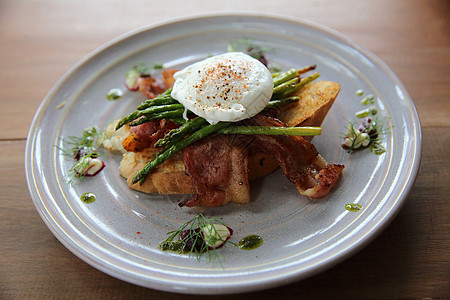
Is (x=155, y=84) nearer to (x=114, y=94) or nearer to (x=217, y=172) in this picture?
(x=114, y=94)

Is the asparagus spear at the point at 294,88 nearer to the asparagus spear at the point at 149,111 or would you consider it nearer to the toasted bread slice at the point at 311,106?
the toasted bread slice at the point at 311,106

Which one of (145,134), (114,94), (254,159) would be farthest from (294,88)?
(114,94)

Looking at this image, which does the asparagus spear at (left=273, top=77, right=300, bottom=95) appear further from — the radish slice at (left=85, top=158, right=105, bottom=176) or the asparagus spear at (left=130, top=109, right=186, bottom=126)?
the radish slice at (left=85, top=158, right=105, bottom=176)

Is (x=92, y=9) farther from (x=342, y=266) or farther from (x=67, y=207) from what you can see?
(x=342, y=266)

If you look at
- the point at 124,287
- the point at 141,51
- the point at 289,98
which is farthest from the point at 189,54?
the point at 124,287

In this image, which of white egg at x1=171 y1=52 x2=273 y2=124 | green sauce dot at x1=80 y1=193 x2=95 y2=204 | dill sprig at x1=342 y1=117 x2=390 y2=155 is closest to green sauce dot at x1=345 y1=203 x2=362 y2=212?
dill sprig at x1=342 y1=117 x2=390 y2=155

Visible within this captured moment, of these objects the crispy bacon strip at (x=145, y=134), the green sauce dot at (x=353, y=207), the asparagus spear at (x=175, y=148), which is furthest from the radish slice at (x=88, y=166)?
the green sauce dot at (x=353, y=207)
